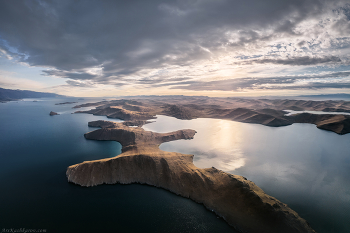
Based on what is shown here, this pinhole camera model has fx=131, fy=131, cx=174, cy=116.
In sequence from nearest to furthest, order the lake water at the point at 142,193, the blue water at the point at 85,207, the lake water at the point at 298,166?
the blue water at the point at 85,207, the lake water at the point at 142,193, the lake water at the point at 298,166

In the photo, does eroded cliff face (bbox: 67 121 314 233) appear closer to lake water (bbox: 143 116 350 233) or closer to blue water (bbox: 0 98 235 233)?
blue water (bbox: 0 98 235 233)

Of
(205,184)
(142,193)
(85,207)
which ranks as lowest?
(142,193)

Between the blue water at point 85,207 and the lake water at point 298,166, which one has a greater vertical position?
the blue water at point 85,207

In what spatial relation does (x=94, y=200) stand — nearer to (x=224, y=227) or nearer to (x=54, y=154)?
(x=224, y=227)

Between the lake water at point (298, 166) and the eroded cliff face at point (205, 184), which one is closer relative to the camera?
the eroded cliff face at point (205, 184)

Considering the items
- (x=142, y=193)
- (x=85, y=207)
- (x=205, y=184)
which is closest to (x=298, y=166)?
(x=205, y=184)

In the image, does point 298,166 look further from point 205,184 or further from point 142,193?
point 142,193

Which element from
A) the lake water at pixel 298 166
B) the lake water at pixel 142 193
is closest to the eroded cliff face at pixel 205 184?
the lake water at pixel 142 193

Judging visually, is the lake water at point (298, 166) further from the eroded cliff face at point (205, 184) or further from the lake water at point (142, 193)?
the eroded cliff face at point (205, 184)
